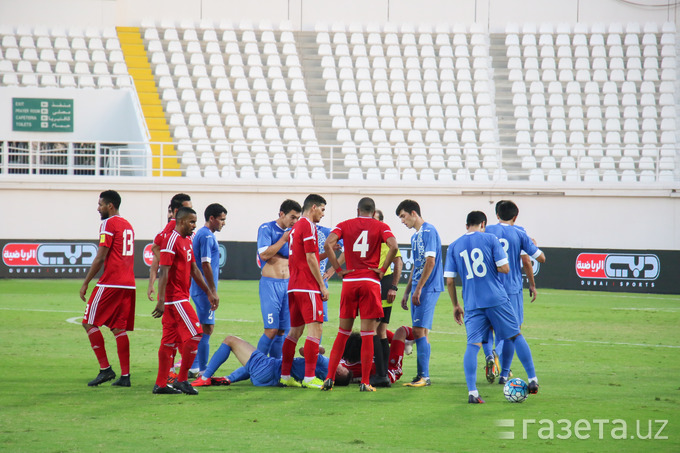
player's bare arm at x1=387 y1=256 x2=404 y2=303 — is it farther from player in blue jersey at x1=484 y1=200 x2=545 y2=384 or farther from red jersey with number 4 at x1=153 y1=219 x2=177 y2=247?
red jersey with number 4 at x1=153 y1=219 x2=177 y2=247

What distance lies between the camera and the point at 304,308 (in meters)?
8.80

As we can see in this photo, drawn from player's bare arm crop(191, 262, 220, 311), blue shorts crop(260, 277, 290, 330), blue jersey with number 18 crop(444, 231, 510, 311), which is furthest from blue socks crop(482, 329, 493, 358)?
player's bare arm crop(191, 262, 220, 311)

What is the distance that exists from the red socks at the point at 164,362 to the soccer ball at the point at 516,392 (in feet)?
11.4

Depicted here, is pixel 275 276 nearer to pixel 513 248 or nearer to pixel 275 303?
pixel 275 303

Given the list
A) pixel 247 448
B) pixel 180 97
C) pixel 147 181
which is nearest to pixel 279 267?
pixel 247 448

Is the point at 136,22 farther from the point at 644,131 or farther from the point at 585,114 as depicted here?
the point at 644,131

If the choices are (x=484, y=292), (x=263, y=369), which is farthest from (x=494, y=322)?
(x=263, y=369)

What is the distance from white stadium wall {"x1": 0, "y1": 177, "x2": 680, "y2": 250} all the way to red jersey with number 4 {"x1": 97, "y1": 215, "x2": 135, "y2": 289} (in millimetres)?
15890

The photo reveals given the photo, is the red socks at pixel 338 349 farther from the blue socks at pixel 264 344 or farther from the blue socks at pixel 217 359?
the blue socks at pixel 217 359

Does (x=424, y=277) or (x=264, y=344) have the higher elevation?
(x=424, y=277)

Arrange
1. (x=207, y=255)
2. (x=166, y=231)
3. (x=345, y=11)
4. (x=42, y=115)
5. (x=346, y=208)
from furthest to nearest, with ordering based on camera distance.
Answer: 1. (x=345, y=11)
2. (x=42, y=115)
3. (x=346, y=208)
4. (x=207, y=255)
5. (x=166, y=231)

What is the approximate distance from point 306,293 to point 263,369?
1015mm

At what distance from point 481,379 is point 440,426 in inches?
114

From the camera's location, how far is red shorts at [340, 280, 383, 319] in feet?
28.4
